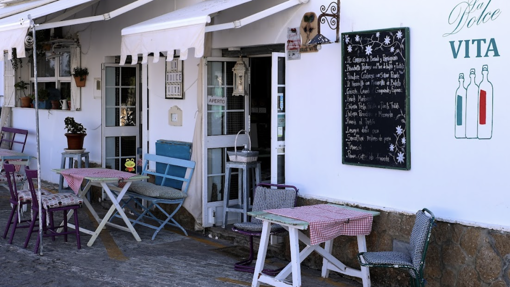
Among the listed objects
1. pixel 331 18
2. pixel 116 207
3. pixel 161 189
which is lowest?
pixel 116 207

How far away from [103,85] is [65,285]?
5071mm

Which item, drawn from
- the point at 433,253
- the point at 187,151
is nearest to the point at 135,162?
the point at 187,151

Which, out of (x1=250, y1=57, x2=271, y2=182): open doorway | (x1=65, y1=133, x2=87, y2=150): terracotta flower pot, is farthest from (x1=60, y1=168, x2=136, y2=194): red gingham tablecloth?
(x1=250, y1=57, x2=271, y2=182): open doorway

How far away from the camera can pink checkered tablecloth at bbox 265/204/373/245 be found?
5.89 meters

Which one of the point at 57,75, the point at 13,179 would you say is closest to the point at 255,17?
the point at 13,179

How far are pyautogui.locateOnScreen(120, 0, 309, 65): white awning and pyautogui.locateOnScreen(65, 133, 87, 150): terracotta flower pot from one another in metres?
3.47

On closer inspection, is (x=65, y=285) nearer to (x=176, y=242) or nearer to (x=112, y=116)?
(x=176, y=242)

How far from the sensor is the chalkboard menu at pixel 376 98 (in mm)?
6383

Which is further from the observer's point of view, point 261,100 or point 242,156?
point 261,100

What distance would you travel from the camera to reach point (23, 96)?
14.0 meters

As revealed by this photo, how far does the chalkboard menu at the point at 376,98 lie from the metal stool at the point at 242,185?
1758mm

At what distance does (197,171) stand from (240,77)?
1.30m

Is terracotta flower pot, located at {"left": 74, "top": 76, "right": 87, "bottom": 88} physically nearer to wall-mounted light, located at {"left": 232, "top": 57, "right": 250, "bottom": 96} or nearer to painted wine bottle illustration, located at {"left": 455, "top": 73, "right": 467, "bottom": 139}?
wall-mounted light, located at {"left": 232, "top": 57, "right": 250, "bottom": 96}

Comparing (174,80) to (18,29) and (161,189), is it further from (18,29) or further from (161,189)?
(18,29)
